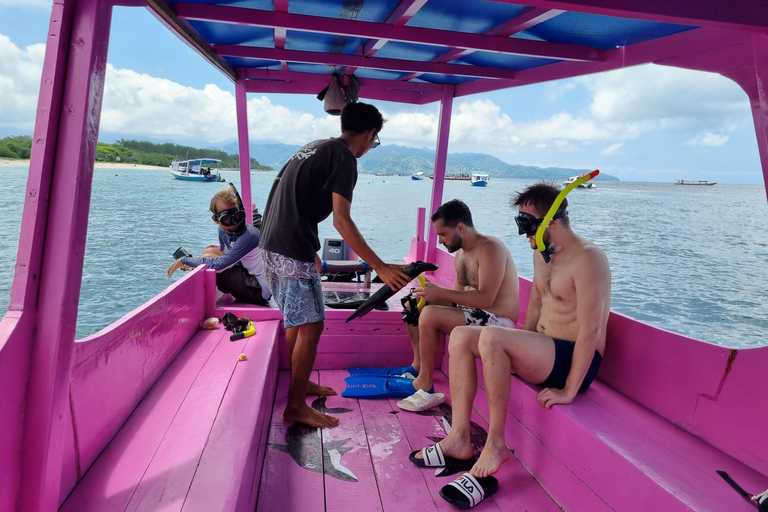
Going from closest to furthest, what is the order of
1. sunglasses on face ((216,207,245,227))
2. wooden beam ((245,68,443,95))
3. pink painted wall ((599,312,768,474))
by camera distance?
pink painted wall ((599,312,768,474)) → sunglasses on face ((216,207,245,227)) → wooden beam ((245,68,443,95))

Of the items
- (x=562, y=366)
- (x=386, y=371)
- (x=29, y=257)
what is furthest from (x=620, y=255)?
(x=29, y=257)

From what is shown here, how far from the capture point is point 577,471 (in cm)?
198

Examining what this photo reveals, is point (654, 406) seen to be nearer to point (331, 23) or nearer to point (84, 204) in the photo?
point (84, 204)

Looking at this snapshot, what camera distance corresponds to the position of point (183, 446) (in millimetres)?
1733

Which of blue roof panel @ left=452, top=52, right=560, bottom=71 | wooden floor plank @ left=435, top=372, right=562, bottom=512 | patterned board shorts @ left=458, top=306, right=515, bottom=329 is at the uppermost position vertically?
blue roof panel @ left=452, top=52, right=560, bottom=71

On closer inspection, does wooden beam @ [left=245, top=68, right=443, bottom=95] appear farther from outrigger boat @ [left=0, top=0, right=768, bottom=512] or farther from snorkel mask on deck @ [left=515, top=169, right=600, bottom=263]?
snorkel mask on deck @ [left=515, top=169, right=600, bottom=263]

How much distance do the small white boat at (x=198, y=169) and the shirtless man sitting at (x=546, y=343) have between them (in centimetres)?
5981

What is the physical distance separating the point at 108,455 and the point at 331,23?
2.48 metres

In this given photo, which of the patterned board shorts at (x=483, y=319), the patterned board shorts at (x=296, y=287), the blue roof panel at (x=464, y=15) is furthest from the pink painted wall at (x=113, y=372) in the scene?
the blue roof panel at (x=464, y=15)

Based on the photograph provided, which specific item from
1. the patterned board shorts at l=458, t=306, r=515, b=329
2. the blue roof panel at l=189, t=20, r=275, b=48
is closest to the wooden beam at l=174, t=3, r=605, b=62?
the blue roof panel at l=189, t=20, r=275, b=48

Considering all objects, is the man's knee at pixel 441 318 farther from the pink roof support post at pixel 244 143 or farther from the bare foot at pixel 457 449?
the pink roof support post at pixel 244 143

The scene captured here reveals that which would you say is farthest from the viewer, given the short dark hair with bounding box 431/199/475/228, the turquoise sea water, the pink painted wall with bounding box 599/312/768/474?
the turquoise sea water

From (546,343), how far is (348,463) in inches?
43.6

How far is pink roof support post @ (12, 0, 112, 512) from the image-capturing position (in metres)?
1.20
